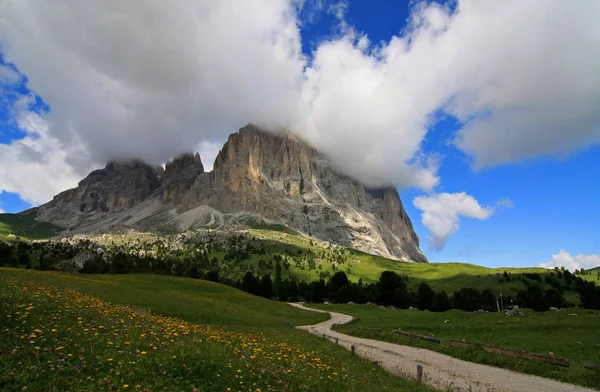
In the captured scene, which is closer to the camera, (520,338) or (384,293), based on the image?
(520,338)

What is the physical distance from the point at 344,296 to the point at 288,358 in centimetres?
11263

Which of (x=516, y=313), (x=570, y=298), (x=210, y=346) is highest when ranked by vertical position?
(x=570, y=298)

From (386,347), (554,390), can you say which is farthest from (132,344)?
(386,347)

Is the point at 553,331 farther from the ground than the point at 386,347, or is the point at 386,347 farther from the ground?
the point at 553,331

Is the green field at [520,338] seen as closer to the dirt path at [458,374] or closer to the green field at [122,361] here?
the dirt path at [458,374]

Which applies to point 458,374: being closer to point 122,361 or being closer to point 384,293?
point 122,361

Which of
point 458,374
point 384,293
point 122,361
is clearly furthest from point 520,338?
point 384,293

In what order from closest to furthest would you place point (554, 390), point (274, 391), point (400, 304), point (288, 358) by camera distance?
point (274, 391)
point (288, 358)
point (554, 390)
point (400, 304)

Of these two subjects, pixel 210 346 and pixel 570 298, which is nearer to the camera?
pixel 210 346

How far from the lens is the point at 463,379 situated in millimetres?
22781

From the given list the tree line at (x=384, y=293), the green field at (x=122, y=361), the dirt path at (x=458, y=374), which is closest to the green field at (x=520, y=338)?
the dirt path at (x=458, y=374)

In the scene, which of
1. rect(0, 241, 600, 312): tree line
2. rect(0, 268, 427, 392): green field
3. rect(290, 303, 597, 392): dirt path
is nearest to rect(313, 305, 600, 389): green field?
rect(290, 303, 597, 392): dirt path

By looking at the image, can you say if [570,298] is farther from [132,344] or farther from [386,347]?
[132,344]

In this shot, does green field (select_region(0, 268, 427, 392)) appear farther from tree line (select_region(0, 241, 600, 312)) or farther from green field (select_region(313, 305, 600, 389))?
tree line (select_region(0, 241, 600, 312))
